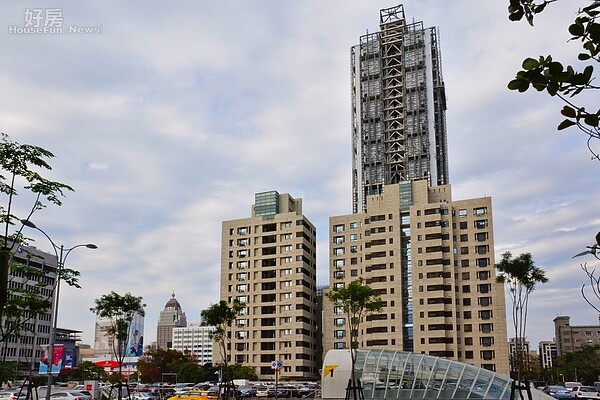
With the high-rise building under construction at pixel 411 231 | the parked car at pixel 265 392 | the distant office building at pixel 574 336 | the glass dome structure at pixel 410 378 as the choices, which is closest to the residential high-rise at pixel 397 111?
the high-rise building under construction at pixel 411 231

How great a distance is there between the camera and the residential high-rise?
114938 millimetres

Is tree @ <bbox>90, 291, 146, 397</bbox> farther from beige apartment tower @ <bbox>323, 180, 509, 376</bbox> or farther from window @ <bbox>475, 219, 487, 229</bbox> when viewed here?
window @ <bbox>475, 219, 487, 229</bbox>

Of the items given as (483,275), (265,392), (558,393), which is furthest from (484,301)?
(558,393)

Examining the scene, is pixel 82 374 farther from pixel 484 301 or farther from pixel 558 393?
pixel 558 393

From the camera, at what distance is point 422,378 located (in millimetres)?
44469

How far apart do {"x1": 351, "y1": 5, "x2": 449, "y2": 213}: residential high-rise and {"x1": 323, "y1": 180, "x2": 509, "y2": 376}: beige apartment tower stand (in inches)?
616

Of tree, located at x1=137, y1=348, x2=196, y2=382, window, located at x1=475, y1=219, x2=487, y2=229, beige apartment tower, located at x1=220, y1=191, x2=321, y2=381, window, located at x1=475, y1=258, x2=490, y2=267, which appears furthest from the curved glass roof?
tree, located at x1=137, y1=348, x2=196, y2=382

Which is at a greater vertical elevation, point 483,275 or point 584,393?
point 483,275

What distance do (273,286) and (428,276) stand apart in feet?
92.1

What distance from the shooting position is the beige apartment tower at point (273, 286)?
3942 inches

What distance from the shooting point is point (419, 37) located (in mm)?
120438

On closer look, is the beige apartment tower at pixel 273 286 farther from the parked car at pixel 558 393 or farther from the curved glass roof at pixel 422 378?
the curved glass roof at pixel 422 378

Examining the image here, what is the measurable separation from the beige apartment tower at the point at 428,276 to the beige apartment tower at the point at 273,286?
538cm

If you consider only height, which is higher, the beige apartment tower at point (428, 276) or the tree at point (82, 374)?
the beige apartment tower at point (428, 276)
